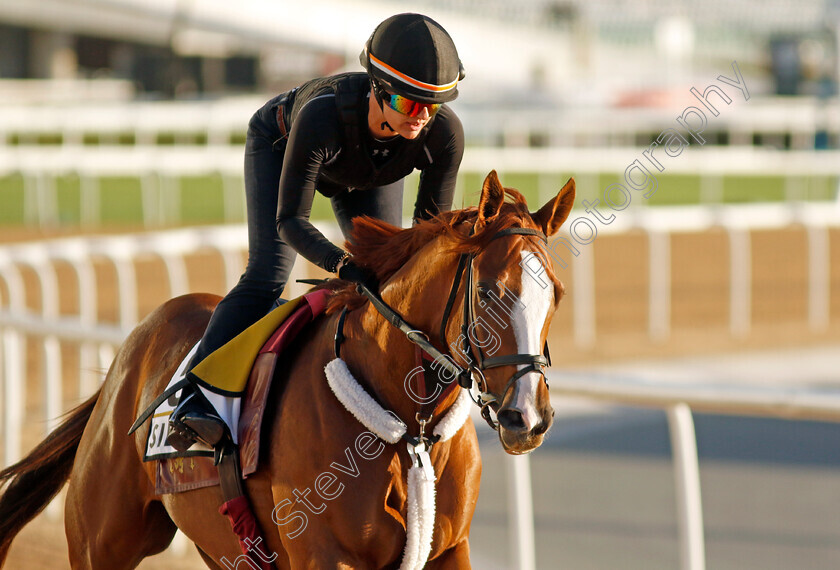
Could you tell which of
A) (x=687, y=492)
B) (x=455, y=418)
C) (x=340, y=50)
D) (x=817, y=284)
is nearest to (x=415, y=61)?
(x=455, y=418)

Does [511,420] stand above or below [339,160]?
below

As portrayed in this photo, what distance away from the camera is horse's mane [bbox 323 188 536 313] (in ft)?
7.97

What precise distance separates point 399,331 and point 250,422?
1.69ft

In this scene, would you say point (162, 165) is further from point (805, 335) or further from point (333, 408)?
point (333, 408)

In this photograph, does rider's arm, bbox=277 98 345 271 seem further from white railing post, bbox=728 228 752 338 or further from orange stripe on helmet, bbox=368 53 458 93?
white railing post, bbox=728 228 752 338

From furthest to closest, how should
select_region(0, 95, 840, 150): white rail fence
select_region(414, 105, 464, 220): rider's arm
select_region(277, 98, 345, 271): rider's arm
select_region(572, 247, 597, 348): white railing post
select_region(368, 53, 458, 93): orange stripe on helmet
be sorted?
select_region(0, 95, 840, 150): white rail fence < select_region(572, 247, 597, 348): white railing post < select_region(414, 105, 464, 220): rider's arm < select_region(277, 98, 345, 271): rider's arm < select_region(368, 53, 458, 93): orange stripe on helmet

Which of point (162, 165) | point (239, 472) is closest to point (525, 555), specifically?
point (239, 472)

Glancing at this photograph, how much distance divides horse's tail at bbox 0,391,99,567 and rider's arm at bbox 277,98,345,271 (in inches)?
50.3

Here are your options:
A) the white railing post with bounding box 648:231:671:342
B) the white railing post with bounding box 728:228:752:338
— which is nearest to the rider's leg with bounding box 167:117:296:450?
the white railing post with bounding box 648:231:671:342

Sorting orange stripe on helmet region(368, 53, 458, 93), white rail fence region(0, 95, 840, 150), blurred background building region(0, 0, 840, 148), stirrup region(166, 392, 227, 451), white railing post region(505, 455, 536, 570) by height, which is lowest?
white railing post region(505, 455, 536, 570)

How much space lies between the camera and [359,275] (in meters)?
2.75

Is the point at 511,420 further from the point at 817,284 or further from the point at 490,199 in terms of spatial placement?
the point at 817,284

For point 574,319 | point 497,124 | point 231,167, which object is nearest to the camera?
point 574,319

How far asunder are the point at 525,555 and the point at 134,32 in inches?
1506
